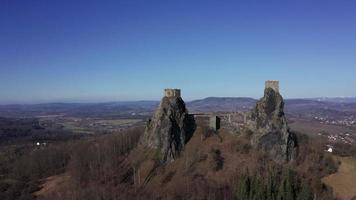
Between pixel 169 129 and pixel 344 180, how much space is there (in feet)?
116

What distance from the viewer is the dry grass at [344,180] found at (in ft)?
235

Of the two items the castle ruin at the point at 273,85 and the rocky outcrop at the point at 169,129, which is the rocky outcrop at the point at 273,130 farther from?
the rocky outcrop at the point at 169,129

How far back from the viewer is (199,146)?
8612cm

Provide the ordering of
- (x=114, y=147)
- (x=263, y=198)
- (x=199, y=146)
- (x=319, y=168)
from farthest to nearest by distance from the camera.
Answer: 1. (x=114, y=147)
2. (x=199, y=146)
3. (x=319, y=168)
4. (x=263, y=198)

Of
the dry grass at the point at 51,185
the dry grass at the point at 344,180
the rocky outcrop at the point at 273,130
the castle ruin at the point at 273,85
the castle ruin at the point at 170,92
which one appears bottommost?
the dry grass at the point at 51,185

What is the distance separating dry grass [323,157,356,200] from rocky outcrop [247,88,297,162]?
9.08 meters

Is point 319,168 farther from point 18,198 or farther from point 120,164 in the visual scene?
point 18,198

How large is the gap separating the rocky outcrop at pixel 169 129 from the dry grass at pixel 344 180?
29635mm

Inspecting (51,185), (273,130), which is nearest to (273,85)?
(273,130)

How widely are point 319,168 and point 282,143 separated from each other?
8.43m

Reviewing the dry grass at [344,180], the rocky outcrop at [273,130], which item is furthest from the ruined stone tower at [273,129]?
the dry grass at [344,180]

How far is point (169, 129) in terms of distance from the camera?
8619 cm

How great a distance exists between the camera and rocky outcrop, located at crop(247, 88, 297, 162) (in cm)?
8256

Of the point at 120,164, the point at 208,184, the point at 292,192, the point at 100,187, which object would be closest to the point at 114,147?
the point at 120,164
